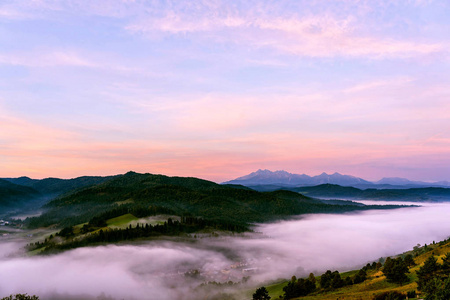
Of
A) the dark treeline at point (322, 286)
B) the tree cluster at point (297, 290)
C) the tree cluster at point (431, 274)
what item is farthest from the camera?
the tree cluster at point (297, 290)

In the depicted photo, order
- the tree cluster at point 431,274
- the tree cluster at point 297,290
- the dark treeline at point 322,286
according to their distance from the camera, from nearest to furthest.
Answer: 1. the tree cluster at point 431,274
2. the dark treeline at point 322,286
3. the tree cluster at point 297,290

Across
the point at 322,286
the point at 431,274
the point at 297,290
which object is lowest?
the point at 297,290

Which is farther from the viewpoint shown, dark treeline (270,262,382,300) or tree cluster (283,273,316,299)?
tree cluster (283,273,316,299)

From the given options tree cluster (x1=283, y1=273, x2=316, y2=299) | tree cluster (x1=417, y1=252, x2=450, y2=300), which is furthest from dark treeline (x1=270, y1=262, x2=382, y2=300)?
tree cluster (x1=417, y1=252, x2=450, y2=300)

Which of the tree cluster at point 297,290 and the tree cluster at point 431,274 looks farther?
the tree cluster at point 297,290

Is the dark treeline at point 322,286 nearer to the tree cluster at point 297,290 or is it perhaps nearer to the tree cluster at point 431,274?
the tree cluster at point 297,290

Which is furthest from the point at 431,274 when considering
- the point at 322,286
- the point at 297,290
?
the point at 297,290

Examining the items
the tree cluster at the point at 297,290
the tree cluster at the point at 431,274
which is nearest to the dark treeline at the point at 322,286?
the tree cluster at the point at 297,290

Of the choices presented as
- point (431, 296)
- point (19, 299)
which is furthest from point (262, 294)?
point (19, 299)

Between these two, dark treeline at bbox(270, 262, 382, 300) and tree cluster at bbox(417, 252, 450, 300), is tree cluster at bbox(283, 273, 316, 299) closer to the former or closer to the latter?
dark treeline at bbox(270, 262, 382, 300)

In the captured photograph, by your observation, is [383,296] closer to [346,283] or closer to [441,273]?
[441,273]

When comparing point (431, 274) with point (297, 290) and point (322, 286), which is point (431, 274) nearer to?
point (322, 286)

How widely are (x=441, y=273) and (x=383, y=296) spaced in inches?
1074

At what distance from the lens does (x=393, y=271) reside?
13488cm
